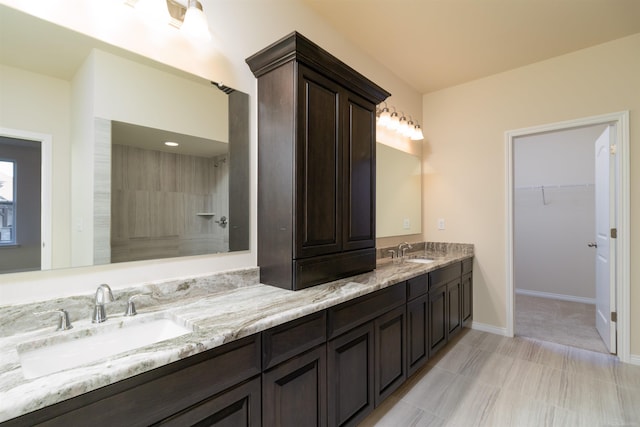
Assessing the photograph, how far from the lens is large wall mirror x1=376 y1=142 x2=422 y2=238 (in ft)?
9.36

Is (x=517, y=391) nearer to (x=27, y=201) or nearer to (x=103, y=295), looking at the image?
(x=103, y=295)

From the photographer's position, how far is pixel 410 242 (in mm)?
3303

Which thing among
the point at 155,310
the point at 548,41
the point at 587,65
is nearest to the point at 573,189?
the point at 587,65

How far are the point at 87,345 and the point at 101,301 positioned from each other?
0.15 metres

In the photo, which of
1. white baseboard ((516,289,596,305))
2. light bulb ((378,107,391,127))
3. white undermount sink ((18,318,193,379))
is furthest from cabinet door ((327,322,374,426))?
white baseboard ((516,289,596,305))

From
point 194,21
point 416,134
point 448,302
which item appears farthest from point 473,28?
point 448,302

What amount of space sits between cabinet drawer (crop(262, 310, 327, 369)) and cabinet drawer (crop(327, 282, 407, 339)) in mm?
73

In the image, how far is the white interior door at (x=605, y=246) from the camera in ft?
8.53

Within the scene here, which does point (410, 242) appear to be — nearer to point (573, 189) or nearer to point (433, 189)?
point (433, 189)

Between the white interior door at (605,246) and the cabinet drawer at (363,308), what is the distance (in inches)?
80.8

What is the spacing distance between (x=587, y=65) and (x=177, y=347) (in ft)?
12.2

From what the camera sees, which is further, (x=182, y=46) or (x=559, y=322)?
(x=559, y=322)

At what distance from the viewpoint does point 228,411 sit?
1059 mm

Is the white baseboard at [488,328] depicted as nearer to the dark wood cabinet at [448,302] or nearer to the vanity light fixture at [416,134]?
the dark wood cabinet at [448,302]
